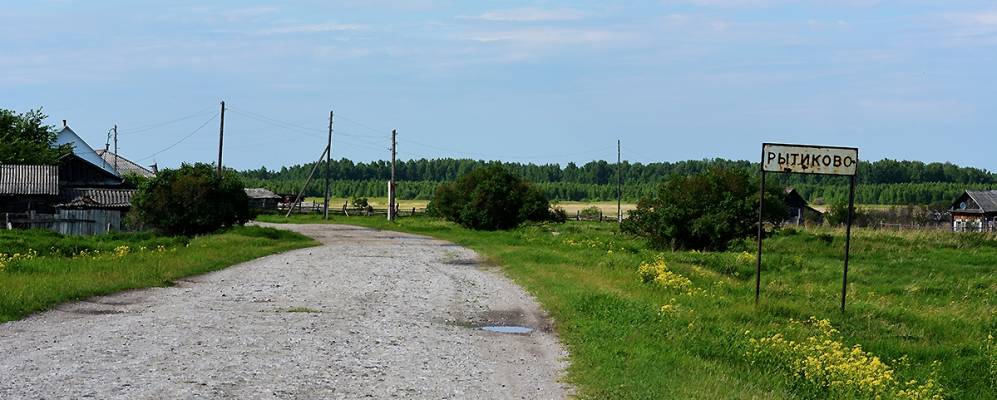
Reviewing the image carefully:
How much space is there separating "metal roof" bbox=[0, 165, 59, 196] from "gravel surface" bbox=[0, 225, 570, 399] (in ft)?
104

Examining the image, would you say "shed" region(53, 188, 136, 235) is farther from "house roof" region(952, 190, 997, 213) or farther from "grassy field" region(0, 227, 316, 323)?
"house roof" region(952, 190, 997, 213)

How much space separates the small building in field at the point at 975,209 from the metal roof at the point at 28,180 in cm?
6761

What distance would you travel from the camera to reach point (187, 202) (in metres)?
43.1

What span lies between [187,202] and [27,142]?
32.8m

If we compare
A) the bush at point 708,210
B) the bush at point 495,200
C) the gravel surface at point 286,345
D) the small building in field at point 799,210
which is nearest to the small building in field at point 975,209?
the small building in field at point 799,210

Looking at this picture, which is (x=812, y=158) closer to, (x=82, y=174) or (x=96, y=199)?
(x=96, y=199)

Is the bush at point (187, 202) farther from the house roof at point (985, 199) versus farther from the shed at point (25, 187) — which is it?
the house roof at point (985, 199)

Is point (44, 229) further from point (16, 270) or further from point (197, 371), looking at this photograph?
point (197, 371)

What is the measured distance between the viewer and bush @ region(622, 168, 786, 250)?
38.8 meters

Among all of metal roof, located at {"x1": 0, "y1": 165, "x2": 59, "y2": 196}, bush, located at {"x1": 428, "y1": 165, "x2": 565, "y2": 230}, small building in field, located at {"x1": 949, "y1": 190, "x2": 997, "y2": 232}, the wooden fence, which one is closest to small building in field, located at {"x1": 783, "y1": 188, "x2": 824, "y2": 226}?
small building in field, located at {"x1": 949, "y1": 190, "x2": 997, "y2": 232}

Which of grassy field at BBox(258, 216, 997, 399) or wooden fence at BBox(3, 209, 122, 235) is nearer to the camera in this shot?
grassy field at BBox(258, 216, 997, 399)

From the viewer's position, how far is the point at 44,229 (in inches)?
1695

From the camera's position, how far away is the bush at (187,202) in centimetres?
4325

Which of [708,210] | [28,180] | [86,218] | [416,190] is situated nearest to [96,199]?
[28,180]
